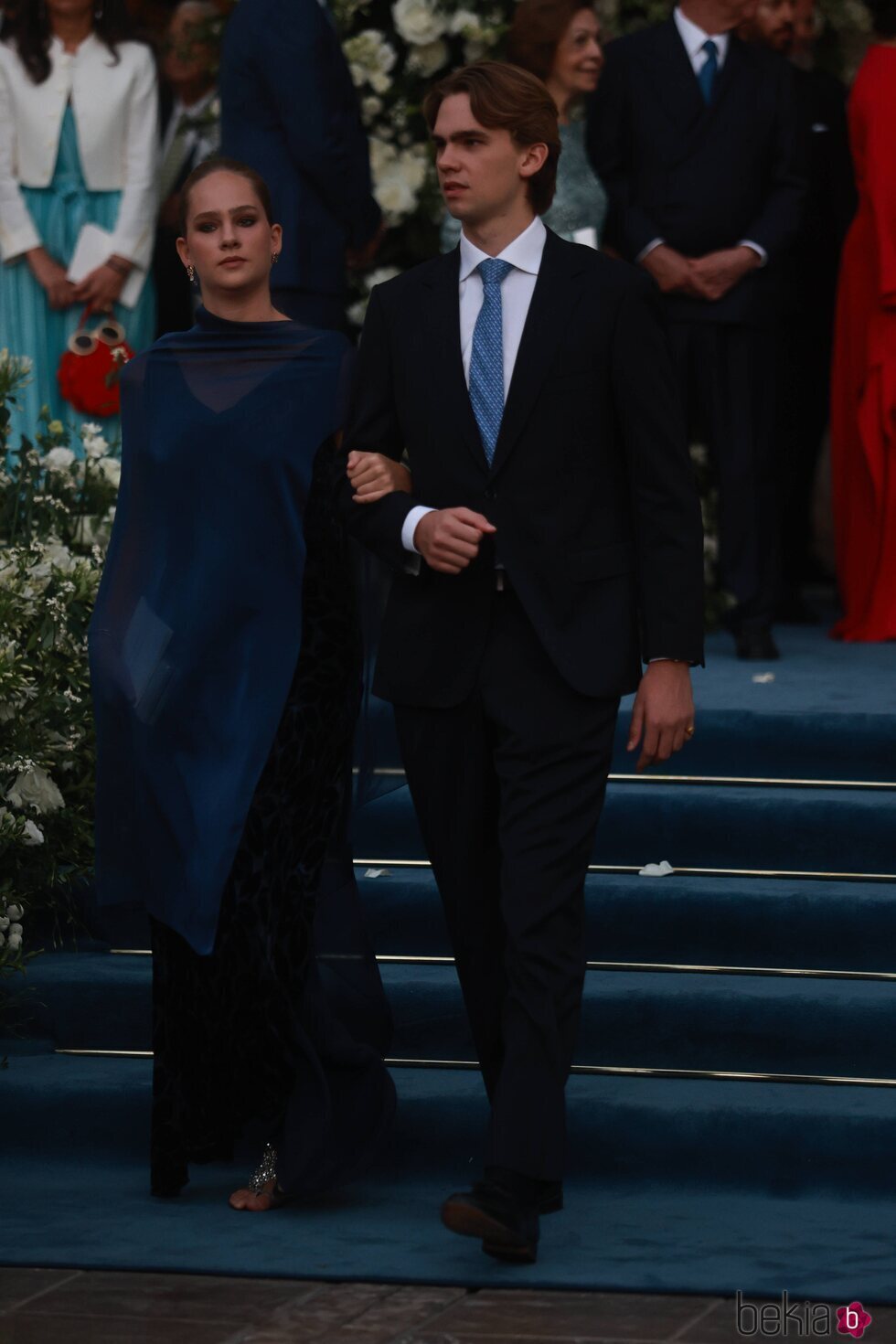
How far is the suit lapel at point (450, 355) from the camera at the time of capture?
14.5 ft

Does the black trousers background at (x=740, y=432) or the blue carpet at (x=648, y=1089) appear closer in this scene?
the blue carpet at (x=648, y=1089)

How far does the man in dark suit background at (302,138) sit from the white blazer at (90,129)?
1.22 m

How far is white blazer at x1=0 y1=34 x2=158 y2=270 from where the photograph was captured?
8391 millimetres

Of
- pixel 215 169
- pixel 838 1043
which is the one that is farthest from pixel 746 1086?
pixel 215 169

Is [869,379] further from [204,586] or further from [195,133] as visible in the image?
[204,586]

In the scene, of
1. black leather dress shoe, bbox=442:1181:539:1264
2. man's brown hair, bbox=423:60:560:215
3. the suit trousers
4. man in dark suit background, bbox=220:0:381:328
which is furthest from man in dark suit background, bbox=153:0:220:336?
black leather dress shoe, bbox=442:1181:539:1264

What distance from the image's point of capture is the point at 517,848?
435 centimetres

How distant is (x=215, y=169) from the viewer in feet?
15.6

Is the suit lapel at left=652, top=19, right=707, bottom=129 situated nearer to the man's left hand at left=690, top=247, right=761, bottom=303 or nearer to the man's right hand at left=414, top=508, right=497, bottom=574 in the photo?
the man's left hand at left=690, top=247, right=761, bottom=303

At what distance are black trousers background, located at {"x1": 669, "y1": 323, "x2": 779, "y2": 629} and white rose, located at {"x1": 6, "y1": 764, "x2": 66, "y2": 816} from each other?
106 inches

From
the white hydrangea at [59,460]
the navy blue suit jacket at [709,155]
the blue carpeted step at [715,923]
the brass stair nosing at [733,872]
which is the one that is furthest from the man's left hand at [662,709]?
Answer: the navy blue suit jacket at [709,155]

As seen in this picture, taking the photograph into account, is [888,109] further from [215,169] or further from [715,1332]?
[715,1332]

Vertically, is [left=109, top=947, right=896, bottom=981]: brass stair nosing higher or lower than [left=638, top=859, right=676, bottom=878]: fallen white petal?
lower

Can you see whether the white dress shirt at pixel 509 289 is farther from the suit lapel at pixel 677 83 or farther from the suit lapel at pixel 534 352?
the suit lapel at pixel 677 83
